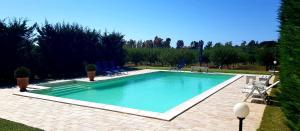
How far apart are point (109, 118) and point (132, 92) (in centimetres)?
651

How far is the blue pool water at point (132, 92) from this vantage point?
10.9m

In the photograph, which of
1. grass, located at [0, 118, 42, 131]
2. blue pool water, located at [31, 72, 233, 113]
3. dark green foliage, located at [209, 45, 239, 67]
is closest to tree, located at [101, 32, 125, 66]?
blue pool water, located at [31, 72, 233, 113]

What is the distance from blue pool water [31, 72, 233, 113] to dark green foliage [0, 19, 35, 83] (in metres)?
2.94

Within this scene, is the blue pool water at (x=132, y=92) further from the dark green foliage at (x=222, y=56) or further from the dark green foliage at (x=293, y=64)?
the dark green foliage at (x=222, y=56)

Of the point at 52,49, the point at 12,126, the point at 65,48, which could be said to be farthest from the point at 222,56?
the point at 12,126

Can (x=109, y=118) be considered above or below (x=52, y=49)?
below

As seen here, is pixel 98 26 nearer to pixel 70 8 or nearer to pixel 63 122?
pixel 70 8

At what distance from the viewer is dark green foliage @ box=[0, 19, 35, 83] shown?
46.4 feet

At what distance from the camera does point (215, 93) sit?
36.4 feet

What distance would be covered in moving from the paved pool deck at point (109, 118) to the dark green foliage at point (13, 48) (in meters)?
5.92

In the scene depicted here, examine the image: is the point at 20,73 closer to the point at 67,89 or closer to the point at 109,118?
the point at 67,89

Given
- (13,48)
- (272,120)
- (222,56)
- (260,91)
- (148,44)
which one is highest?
(148,44)

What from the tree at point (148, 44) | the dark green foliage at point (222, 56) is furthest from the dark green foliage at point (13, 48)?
the tree at point (148, 44)

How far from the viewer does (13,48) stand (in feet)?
47.8
